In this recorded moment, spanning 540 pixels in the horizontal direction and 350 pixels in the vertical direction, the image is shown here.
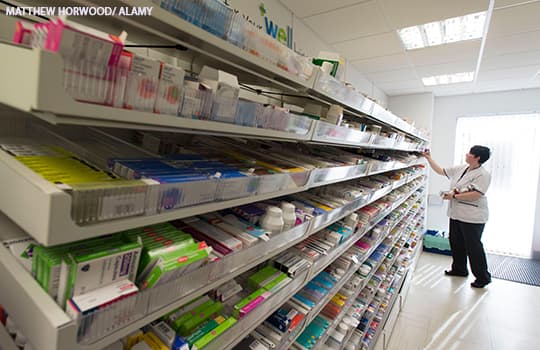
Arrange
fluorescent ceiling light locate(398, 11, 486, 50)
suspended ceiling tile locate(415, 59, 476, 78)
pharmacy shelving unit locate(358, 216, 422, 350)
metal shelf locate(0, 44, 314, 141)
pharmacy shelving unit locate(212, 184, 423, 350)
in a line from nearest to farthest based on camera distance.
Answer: metal shelf locate(0, 44, 314, 141) → pharmacy shelving unit locate(212, 184, 423, 350) → fluorescent ceiling light locate(398, 11, 486, 50) → pharmacy shelving unit locate(358, 216, 422, 350) → suspended ceiling tile locate(415, 59, 476, 78)

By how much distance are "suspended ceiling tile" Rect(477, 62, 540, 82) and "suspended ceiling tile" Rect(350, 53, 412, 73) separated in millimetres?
1167

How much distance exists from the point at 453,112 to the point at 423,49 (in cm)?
302

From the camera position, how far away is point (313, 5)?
2.04 metres

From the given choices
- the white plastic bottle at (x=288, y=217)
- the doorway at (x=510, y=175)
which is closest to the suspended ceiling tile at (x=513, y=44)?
the doorway at (x=510, y=175)

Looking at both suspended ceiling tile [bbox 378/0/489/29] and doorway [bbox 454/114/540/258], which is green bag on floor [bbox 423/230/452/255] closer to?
doorway [bbox 454/114/540/258]

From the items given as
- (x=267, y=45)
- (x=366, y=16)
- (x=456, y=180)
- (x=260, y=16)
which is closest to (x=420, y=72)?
(x=456, y=180)

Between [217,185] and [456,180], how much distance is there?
441 centimetres

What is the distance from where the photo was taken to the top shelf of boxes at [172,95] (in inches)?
15.0

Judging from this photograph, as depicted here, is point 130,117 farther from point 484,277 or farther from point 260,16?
point 484,277

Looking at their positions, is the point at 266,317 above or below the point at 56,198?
below

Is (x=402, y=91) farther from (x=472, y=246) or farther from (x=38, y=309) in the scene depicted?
(x=38, y=309)

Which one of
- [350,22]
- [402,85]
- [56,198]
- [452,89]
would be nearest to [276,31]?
[350,22]

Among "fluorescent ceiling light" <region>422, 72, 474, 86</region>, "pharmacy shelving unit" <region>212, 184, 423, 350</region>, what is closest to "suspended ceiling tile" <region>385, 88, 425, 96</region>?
"fluorescent ceiling light" <region>422, 72, 474, 86</region>

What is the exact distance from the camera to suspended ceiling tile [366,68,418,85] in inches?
144
